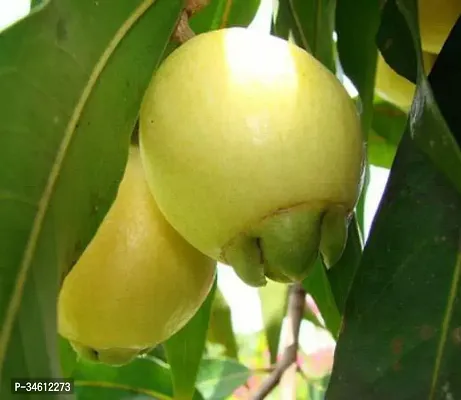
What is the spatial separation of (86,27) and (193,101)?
7cm

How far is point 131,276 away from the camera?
1.86 ft

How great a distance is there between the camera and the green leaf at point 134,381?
1039 millimetres

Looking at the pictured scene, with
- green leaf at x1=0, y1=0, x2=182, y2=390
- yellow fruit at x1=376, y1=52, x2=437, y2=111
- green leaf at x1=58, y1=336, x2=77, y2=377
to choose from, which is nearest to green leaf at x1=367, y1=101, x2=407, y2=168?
yellow fruit at x1=376, y1=52, x2=437, y2=111

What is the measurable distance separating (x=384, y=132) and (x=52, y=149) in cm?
60

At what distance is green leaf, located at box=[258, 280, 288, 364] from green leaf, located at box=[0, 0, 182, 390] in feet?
2.39

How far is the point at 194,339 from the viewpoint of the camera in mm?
829

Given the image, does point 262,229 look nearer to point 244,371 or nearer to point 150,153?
point 150,153

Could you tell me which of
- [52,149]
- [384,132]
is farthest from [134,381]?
[52,149]

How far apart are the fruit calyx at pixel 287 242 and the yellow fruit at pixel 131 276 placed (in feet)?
0.23

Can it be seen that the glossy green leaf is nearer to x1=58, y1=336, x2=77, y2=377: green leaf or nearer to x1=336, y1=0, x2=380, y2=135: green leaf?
x1=336, y1=0, x2=380, y2=135: green leaf

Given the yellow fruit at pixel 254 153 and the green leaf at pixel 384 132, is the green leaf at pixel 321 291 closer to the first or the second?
the green leaf at pixel 384 132

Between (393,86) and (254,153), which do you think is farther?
(393,86)

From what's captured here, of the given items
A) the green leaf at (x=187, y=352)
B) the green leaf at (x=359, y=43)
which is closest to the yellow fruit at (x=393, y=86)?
the green leaf at (x=359, y=43)

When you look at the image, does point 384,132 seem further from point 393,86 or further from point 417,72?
point 417,72
